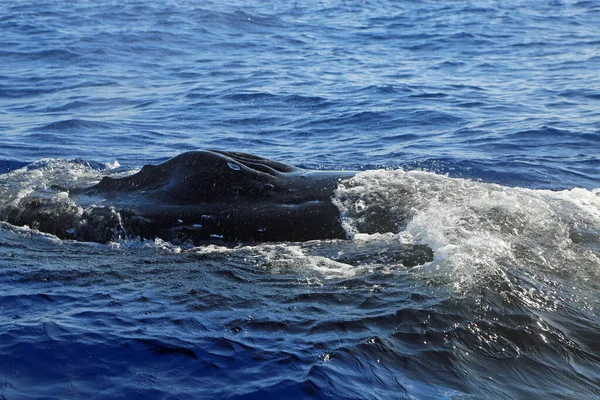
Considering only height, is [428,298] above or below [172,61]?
above

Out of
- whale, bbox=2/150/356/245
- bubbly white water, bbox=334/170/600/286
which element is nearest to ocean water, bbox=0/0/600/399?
bubbly white water, bbox=334/170/600/286

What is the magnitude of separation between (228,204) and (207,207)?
0.19 metres

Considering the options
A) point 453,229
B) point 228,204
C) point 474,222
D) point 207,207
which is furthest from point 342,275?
point 207,207

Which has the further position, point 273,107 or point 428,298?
point 273,107

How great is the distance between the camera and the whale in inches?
292

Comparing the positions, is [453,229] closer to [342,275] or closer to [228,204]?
[342,275]

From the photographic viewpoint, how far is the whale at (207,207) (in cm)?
743

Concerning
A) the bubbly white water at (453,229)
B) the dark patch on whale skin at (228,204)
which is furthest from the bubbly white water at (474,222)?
the dark patch on whale skin at (228,204)

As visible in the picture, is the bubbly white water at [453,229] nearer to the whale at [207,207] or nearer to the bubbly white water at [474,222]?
the bubbly white water at [474,222]

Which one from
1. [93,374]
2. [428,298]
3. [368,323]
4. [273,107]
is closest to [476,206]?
[428,298]

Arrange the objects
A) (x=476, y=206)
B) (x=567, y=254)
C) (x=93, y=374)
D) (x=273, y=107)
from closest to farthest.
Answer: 1. (x=93, y=374)
2. (x=567, y=254)
3. (x=476, y=206)
4. (x=273, y=107)

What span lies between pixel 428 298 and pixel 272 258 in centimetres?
151

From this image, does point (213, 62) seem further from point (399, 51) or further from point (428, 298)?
point (428, 298)

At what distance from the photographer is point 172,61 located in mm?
21094
